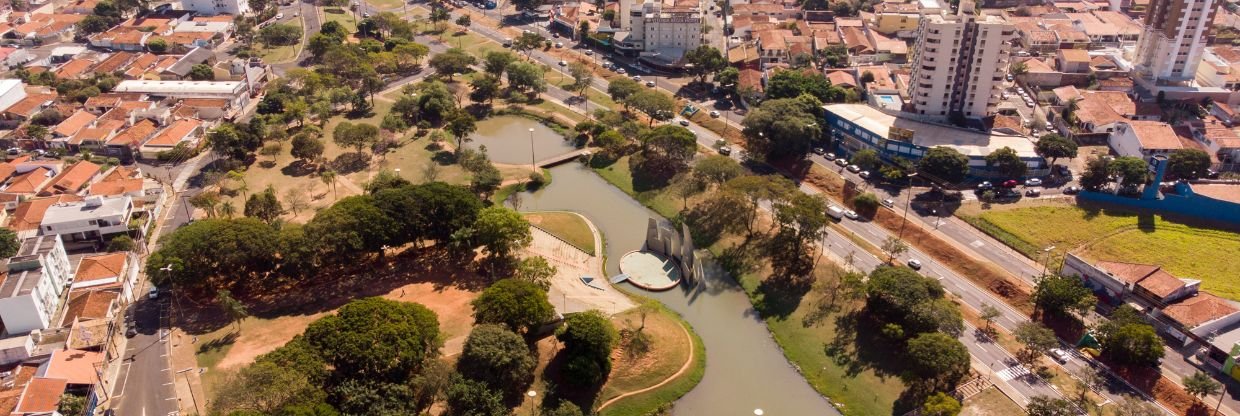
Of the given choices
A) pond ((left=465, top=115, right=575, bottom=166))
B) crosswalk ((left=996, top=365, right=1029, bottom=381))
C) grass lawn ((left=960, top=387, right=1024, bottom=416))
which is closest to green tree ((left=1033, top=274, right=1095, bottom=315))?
crosswalk ((left=996, top=365, right=1029, bottom=381))

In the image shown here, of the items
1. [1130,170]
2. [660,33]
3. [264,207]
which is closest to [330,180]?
[264,207]

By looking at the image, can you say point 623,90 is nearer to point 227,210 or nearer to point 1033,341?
point 227,210

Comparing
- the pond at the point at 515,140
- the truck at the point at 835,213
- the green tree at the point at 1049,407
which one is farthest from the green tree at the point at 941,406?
the pond at the point at 515,140

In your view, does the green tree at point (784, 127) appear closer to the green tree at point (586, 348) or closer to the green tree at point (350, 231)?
the green tree at point (586, 348)

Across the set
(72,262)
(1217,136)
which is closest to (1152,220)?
(1217,136)

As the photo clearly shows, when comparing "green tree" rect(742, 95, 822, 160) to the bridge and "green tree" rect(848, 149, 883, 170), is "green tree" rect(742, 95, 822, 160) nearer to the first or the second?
"green tree" rect(848, 149, 883, 170)
